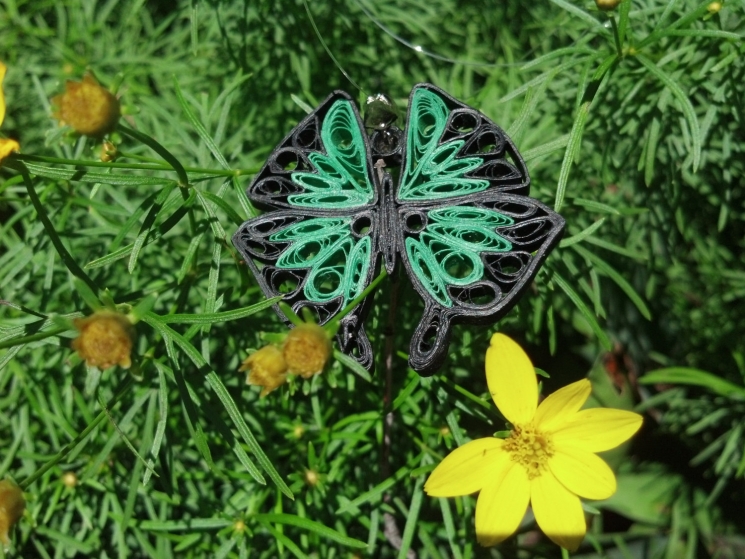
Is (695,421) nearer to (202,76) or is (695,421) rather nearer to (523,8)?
(523,8)

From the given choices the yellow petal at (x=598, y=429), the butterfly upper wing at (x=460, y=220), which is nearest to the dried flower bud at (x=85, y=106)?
the butterfly upper wing at (x=460, y=220)

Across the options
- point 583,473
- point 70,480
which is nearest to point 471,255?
point 583,473

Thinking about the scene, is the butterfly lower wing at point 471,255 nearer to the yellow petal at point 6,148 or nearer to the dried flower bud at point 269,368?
the dried flower bud at point 269,368

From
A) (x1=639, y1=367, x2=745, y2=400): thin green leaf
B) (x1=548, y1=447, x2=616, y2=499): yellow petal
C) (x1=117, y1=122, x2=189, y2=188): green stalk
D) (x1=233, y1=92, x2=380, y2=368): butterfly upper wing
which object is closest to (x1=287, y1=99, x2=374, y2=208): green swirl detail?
(x1=233, y1=92, x2=380, y2=368): butterfly upper wing

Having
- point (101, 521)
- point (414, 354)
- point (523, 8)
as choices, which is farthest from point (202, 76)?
point (414, 354)

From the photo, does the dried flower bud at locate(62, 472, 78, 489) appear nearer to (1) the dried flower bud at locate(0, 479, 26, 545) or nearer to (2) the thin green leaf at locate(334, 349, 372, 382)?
(1) the dried flower bud at locate(0, 479, 26, 545)

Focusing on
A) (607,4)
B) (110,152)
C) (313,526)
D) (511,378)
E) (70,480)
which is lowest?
(70,480)

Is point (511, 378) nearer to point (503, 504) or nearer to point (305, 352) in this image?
point (503, 504)
